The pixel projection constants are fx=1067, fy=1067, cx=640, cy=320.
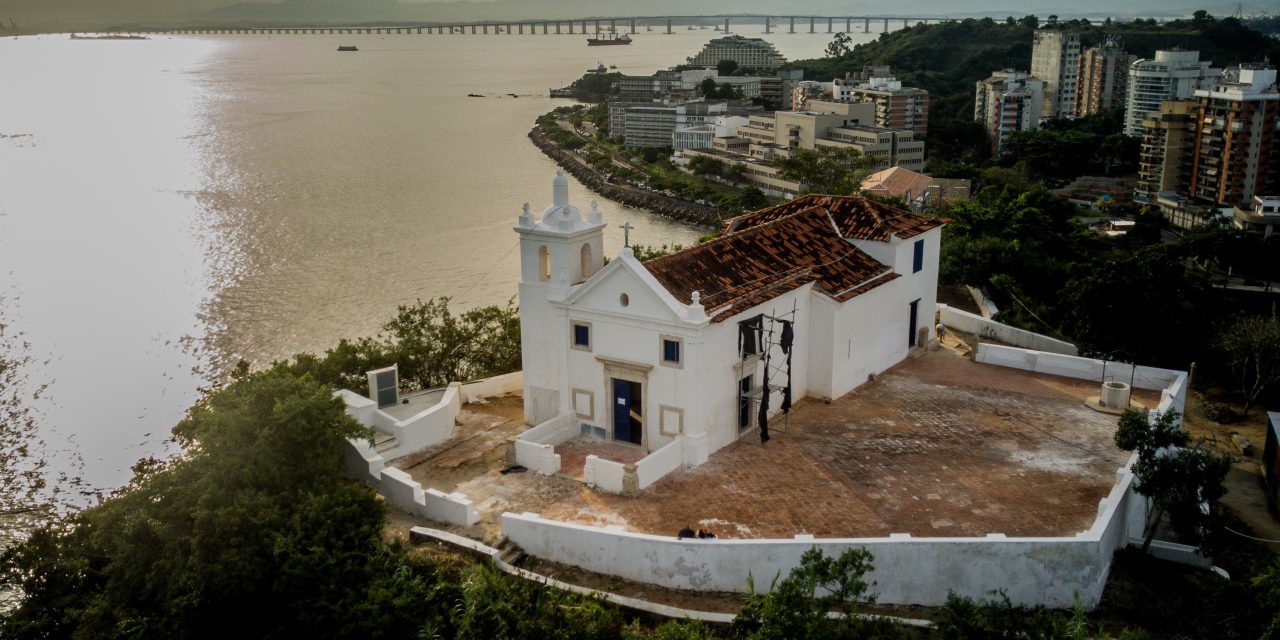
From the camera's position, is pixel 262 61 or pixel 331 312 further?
pixel 262 61

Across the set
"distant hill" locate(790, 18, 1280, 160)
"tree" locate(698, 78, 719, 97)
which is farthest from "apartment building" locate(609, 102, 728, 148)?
"tree" locate(698, 78, 719, 97)

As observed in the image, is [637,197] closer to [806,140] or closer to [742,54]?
[806,140]

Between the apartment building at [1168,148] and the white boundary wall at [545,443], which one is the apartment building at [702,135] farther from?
the white boundary wall at [545,443]

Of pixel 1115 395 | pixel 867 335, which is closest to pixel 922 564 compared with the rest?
pixel 867 335

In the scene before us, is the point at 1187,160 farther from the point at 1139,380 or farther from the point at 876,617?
the point at 876,617

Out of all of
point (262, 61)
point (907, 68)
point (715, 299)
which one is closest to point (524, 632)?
point (715, 299)

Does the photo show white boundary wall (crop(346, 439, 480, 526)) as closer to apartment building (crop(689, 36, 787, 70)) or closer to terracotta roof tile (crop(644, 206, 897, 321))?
terracotta roof tile (crop(644, 206, 897, 321))

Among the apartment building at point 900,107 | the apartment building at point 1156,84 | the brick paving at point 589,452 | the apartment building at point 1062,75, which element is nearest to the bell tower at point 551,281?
the brick paving at point 589,452
